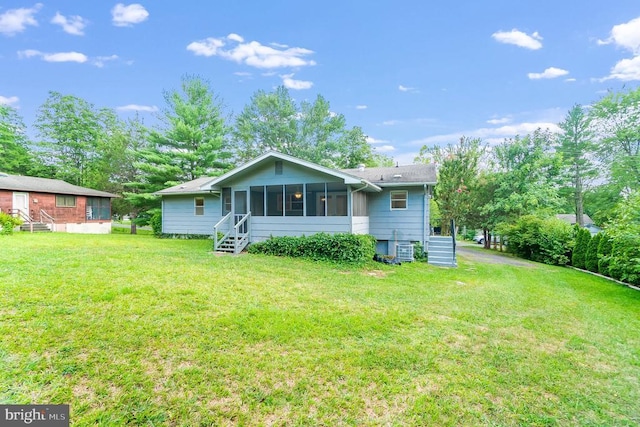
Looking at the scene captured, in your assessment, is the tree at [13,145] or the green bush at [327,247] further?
the tree at [13,145]

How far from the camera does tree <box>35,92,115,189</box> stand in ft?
95.2

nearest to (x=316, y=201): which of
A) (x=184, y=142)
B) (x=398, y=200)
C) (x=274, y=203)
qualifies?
(x=274, y=203)

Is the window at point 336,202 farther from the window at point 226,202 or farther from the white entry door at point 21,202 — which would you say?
the white entry door at point 21,202

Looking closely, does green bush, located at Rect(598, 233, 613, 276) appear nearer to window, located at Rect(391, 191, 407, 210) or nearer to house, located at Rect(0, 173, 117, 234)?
window, located at Rect(391, 191, 407, 210)

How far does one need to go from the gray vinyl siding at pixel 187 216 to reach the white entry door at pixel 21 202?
9.59 meters

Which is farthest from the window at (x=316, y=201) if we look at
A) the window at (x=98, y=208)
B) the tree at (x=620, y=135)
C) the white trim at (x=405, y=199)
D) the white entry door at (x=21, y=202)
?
the tree at (x=620, y=135)

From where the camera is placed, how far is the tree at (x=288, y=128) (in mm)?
28875

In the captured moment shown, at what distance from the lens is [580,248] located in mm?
12953

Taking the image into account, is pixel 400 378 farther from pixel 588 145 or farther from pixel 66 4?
pixel 588 145

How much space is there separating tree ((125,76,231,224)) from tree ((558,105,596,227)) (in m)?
31.2

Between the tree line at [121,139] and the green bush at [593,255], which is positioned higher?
the tree line at [121,139]

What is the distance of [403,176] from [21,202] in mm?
23566

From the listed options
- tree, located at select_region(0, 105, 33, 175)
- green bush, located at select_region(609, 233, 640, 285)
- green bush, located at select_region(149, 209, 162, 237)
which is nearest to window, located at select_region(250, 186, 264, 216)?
green bush, located at select_region(149, 209, 162, 237)

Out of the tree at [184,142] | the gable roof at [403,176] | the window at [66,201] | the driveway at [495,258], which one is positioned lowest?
the driveway at [495,258]
